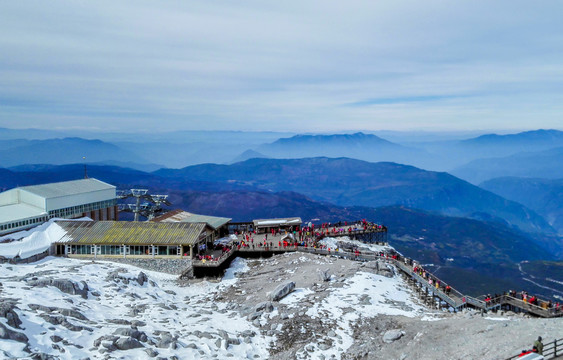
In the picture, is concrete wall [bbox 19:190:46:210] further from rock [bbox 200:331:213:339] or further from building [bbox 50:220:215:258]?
rock [bbox 200:331:213:339]

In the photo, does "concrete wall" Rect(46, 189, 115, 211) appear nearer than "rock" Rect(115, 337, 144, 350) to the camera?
No

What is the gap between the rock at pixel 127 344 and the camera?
25750 mm

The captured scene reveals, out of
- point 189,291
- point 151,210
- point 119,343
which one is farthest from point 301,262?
point 151,210

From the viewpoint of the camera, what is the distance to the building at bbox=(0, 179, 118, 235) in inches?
2294

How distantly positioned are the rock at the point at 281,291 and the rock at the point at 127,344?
14242 mm

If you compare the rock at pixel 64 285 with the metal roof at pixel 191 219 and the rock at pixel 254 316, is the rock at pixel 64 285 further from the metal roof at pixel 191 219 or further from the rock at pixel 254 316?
the metal roof at pixel 191 219

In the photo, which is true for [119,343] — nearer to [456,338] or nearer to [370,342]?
[370,342]

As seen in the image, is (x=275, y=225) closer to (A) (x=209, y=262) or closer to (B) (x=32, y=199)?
(A) (x=209, y=262)

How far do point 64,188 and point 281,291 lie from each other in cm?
4818

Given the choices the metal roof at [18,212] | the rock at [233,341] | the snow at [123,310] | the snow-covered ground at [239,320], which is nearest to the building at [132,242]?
the snow at [123,310]

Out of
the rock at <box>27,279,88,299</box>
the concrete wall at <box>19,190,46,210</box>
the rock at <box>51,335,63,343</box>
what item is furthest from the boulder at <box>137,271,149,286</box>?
the concrete wall at <box>19,190,46,210</box>

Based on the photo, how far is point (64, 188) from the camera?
69000 mm

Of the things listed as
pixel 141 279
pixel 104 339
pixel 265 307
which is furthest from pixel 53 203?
pixel 104 339

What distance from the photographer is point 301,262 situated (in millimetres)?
50031
